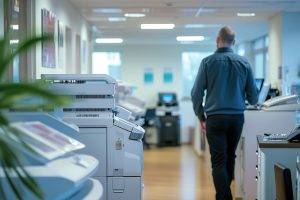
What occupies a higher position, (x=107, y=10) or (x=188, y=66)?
(x=107, y=10)

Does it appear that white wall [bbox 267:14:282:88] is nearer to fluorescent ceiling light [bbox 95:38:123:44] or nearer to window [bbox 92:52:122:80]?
fluorescent ceiling light [bbox 95:38:123:44]

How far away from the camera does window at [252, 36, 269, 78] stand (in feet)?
37.6

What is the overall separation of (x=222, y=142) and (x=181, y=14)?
13.2ft

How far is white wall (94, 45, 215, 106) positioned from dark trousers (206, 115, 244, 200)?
9035 mm

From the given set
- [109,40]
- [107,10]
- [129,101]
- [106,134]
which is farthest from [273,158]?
[109,40]

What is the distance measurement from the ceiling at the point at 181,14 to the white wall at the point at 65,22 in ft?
0.43

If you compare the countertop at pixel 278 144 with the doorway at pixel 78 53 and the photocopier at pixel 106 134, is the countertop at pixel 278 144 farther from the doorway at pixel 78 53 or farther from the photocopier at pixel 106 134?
the doorway at pixel 78 53

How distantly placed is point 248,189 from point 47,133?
3.53 metres

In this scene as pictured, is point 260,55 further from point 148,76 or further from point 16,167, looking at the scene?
point 16,167

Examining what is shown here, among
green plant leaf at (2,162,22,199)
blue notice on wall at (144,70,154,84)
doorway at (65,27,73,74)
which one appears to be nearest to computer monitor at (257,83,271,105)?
doorway at (65,27,73,74)

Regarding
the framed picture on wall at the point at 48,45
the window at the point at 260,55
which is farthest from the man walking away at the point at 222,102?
the window at the point at 260,55

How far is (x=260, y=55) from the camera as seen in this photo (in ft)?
39.8

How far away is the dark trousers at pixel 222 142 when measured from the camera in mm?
4613

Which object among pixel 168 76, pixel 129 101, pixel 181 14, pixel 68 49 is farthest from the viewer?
pixel 168 76
